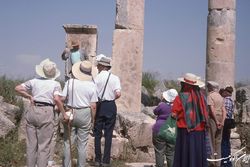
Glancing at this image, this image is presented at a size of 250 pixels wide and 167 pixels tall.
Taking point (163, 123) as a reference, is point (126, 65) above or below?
above

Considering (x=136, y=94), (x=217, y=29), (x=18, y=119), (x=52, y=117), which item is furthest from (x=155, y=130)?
(x=217, y=29)

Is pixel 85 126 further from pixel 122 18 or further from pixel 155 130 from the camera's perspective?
pixel 122 18

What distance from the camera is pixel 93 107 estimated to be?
291 inches

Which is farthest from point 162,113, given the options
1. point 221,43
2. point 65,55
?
point 221,43

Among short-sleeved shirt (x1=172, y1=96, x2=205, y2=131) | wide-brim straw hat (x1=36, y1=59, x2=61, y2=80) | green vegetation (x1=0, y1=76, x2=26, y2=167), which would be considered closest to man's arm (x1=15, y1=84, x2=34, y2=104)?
wide-brim straw hat (x1=36, y1=59, x2=61, y2=80)

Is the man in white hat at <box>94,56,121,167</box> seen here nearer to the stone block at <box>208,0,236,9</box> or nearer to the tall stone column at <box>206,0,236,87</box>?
the tall stone column at <box>206,0,236,87</box>

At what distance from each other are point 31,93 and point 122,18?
6.35 m

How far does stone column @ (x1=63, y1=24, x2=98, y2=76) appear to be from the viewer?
12.9 m

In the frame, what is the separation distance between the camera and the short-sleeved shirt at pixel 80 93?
7.30 m

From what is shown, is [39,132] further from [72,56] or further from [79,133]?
[72,56]

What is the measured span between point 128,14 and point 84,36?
56.8 inches

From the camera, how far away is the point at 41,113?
682 centimetres

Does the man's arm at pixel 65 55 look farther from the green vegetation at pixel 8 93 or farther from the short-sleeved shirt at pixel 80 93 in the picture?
the short-sleeved shirt at pixel 80 93

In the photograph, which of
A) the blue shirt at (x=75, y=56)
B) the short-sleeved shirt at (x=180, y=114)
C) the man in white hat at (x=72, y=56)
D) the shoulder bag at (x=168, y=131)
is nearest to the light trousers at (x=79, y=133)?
the shoulder bag at (x=168, y=131)
